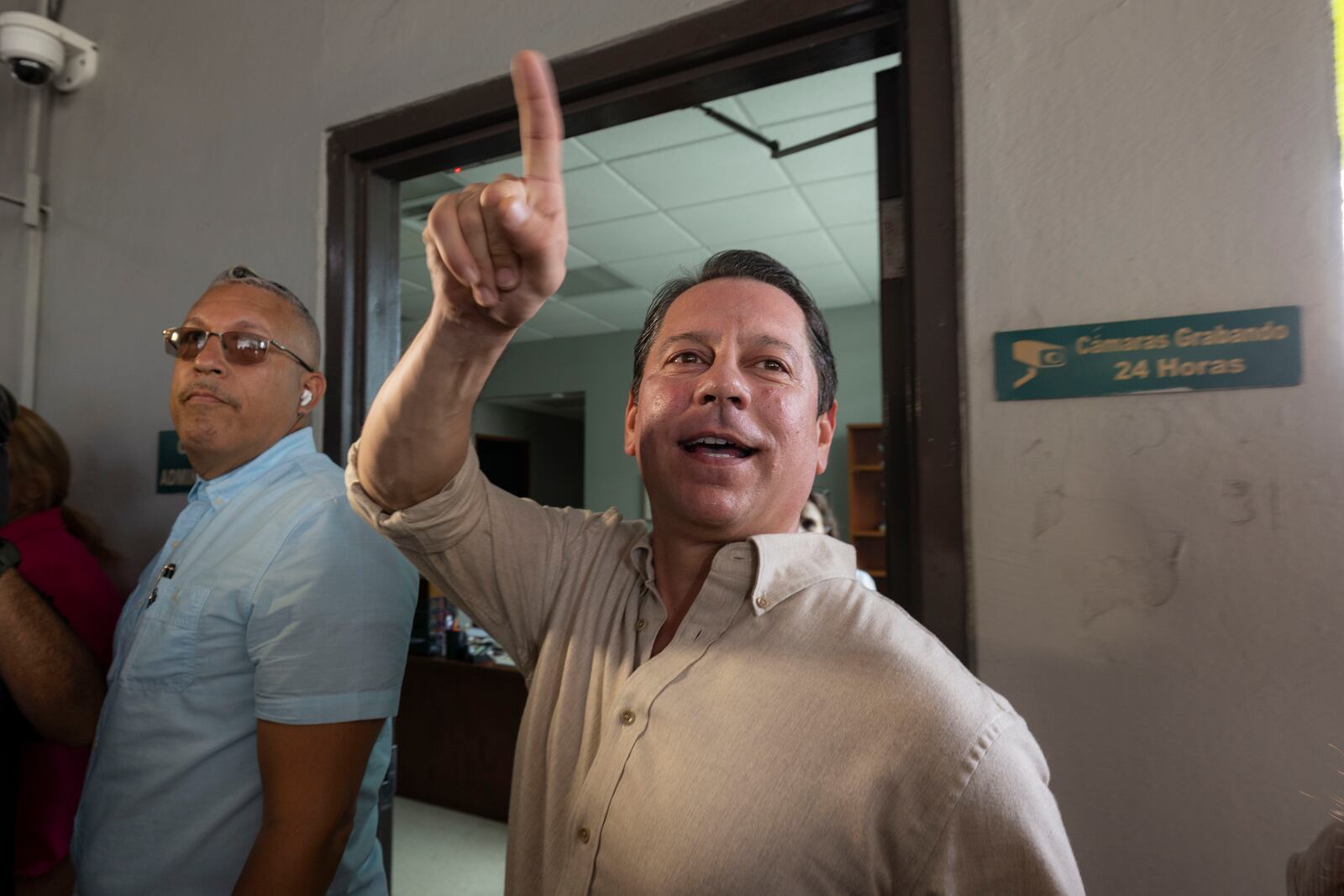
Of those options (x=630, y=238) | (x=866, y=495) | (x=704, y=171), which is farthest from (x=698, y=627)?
(x=866, y=495)

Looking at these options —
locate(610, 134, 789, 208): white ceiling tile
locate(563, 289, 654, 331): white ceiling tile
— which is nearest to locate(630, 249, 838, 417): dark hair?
locate(610, 134, 789, 208): white ceiling tile

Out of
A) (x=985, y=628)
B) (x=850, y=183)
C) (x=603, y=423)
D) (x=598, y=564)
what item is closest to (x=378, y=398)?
(x=598, y=564)

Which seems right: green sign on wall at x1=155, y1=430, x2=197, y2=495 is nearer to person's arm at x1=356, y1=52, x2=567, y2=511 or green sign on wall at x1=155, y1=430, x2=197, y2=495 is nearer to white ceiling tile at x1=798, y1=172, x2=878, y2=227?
person's arm at x1=356, y1=52, x2=567, y2=511

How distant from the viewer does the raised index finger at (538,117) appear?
0.68 metres

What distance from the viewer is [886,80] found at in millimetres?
1331

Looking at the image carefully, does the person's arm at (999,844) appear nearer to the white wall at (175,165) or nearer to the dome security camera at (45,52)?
the white wall at (175,165)

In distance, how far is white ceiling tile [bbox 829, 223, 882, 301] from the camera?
4336 millimetres

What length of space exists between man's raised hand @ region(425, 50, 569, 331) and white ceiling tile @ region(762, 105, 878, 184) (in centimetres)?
246

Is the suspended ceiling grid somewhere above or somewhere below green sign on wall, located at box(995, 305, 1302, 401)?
above

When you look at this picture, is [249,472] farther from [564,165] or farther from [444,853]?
[444,853]

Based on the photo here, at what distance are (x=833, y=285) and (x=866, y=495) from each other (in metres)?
1.61

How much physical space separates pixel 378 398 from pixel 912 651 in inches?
25.6

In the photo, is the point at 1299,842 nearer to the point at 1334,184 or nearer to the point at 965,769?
the point at 965,769

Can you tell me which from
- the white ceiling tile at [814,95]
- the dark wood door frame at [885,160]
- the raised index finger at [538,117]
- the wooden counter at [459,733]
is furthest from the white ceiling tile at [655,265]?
the raised index finger at [538,117]
